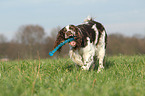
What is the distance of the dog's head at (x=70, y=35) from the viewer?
3992 mm

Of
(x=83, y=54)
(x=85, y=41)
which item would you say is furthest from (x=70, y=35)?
(x=83, y=54)

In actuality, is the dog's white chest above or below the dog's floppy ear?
below

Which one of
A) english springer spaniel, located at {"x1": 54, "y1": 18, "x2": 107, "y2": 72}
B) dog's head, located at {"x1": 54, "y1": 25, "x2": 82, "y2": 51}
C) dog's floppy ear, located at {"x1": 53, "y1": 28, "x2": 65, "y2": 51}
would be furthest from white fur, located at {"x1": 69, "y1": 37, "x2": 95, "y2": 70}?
dog's floppy ear, located at {"x1": 53, "y1": 28, "x2": 65, "y2": 51}

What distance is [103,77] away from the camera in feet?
12.6

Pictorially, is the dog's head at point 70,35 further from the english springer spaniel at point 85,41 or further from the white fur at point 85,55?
the white fur at point 85,55

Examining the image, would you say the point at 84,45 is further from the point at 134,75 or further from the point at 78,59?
the point at 134,75

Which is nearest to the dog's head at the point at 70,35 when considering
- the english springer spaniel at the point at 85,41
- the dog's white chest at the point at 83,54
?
the english springer spaniel at the point at 85,41

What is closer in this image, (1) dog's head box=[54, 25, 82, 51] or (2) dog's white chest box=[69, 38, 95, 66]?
(1) dog's head box=[54, 25, 82, 51]

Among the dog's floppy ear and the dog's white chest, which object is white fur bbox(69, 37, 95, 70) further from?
the dog's floppy ear

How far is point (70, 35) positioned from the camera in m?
3.98

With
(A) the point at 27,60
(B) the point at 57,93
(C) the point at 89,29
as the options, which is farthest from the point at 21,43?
(B) the point at 57,93

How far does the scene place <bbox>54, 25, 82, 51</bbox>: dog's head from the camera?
13.1 ft

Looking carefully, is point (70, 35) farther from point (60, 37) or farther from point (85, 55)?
point (85, 55)

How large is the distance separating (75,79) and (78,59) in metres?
1.00
